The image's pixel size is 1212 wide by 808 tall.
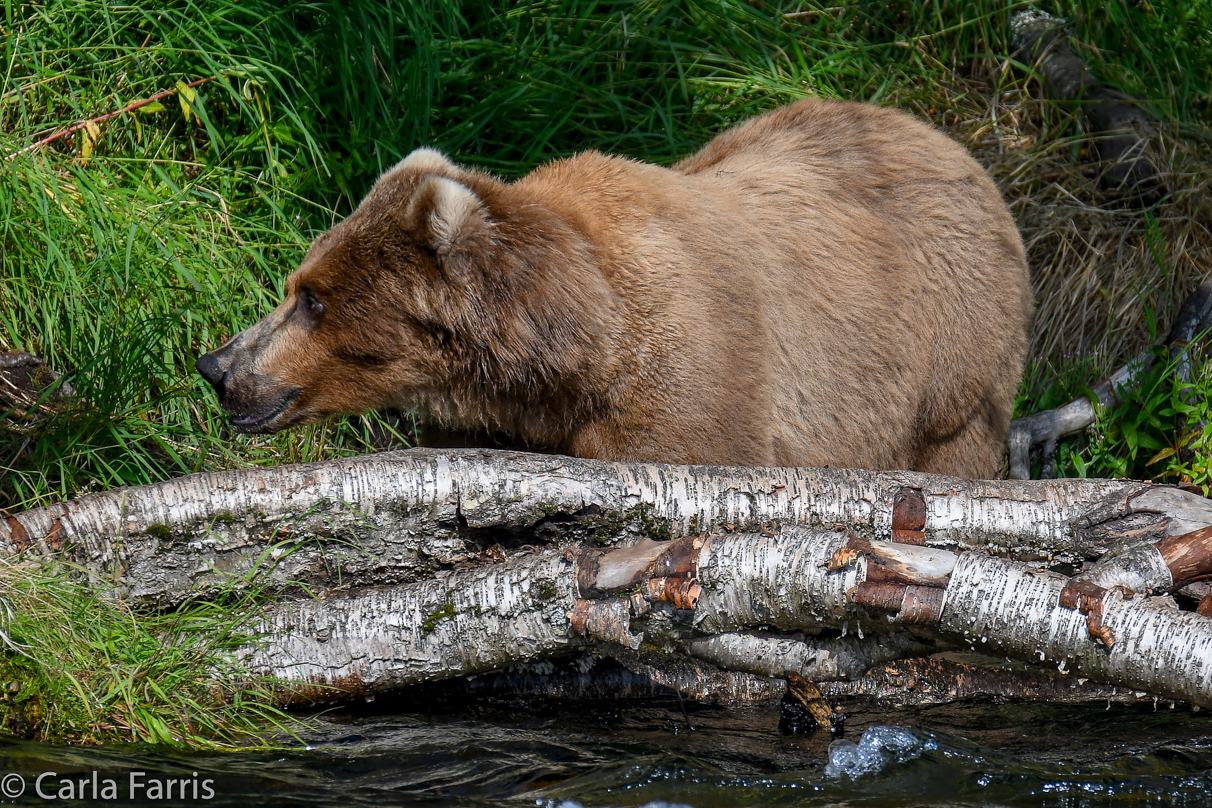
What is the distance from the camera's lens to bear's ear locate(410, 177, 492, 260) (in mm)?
3977

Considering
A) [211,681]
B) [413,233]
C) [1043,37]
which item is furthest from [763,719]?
[1043,37]

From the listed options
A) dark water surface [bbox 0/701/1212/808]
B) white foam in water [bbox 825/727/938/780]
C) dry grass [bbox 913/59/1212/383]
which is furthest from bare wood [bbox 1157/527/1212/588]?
dry grass [bbox 913/59/1212/383]

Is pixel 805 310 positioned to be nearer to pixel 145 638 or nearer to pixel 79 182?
pixel 145 638

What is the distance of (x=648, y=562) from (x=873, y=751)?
804 mm

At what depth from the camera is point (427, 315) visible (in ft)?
13.5

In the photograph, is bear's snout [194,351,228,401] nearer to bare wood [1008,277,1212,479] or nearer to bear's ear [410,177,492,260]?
bear's ear [410,177,492,260]

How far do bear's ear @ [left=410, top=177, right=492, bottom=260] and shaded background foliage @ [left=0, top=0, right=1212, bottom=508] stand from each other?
168cm

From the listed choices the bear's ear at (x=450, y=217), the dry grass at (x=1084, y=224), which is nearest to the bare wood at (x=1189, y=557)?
the bear's ear at (x=450, y=217)

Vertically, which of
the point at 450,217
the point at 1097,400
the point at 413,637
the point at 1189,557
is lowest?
the point at 1097,400

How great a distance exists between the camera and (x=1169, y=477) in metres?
5.48

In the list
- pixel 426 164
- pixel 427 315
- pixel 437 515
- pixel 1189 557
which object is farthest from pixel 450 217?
pixel 1189 557

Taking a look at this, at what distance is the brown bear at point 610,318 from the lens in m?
4.08

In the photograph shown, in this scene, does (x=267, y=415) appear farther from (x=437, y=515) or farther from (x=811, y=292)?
(x=811, y=292)

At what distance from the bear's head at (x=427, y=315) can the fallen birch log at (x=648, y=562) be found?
413mm
